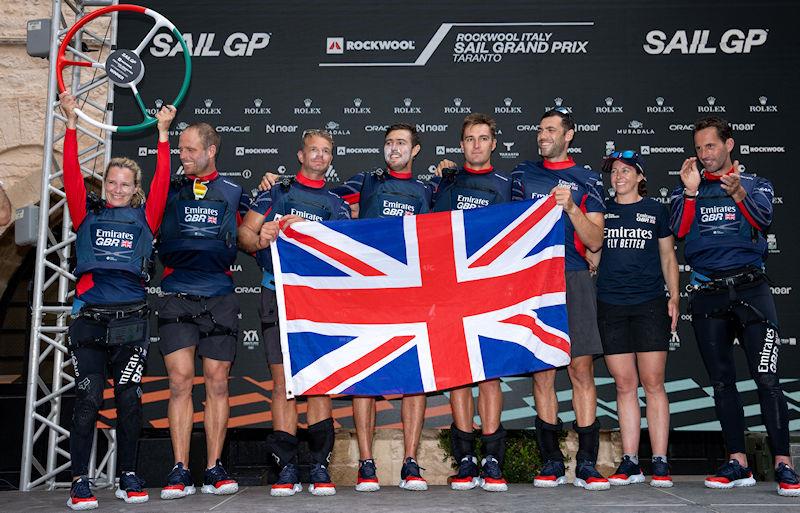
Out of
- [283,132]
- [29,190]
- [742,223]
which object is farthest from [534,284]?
[29,190]

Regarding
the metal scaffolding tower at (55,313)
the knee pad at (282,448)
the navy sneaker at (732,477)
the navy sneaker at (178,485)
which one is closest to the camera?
the navy sneaker at (178,485)

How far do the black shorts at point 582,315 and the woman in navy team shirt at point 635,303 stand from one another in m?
0.15

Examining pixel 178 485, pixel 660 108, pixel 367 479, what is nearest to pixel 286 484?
pixel 367 479

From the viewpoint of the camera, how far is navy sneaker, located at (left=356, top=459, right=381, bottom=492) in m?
4.25

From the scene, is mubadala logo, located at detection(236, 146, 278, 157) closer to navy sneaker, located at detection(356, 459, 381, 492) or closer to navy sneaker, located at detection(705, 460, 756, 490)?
navy sneaker, located at detection(356, 459, 381, 492)

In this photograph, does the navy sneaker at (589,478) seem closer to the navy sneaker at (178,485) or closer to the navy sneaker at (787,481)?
the navy sneaker at (787,481)

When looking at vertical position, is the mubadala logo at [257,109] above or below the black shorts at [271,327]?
above

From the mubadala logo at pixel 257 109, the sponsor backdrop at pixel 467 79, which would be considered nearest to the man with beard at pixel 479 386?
the sponsor backdrop at pixel 467 79

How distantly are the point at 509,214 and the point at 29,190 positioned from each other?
4.99 meters

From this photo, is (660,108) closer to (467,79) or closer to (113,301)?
(467,79)

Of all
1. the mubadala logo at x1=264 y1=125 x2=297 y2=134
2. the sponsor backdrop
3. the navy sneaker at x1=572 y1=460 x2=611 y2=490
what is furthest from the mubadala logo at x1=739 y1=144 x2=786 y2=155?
the mubadala logo at x1=264 y1=125 x2=297 y2=134

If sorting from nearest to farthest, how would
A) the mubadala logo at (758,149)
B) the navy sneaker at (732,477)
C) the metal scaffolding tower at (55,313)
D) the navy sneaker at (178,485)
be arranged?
1. the navy sneaker at (178,485)
2. the navy sneaker at (732,477)
3. the metal scaffolding tower at (55,313)
4. the mubadala logo at (758,149)

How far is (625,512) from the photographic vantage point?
3477 mm

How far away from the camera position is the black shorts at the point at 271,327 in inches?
177
